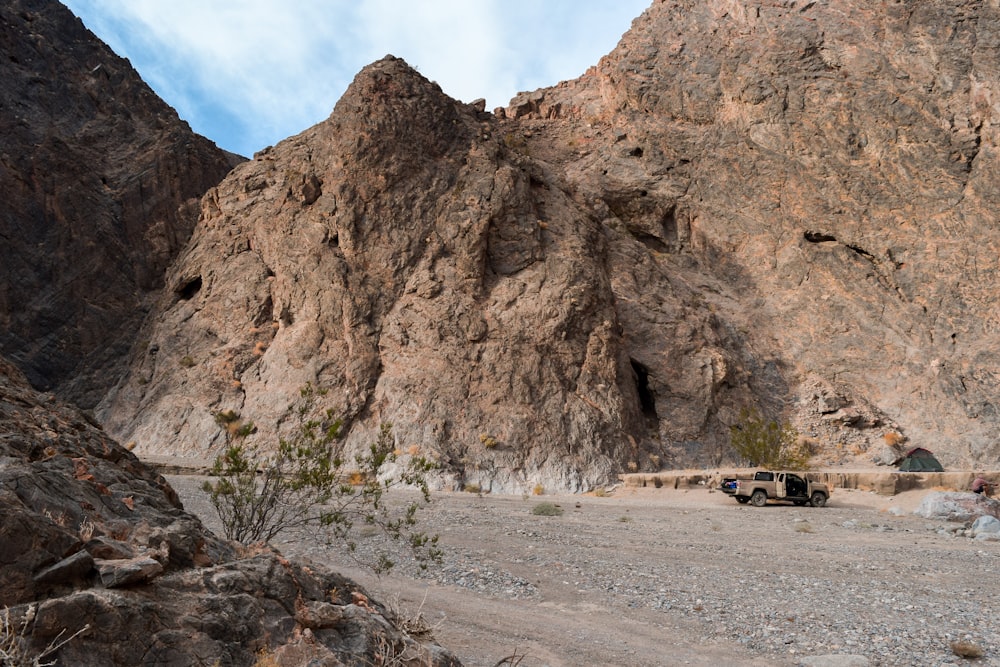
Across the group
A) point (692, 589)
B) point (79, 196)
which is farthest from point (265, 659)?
point (79, 196)

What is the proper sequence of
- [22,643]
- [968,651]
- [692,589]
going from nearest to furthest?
1. [22,643]
2. [968,651]
3. [692,589]

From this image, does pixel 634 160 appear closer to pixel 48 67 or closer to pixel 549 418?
pixel 549 418

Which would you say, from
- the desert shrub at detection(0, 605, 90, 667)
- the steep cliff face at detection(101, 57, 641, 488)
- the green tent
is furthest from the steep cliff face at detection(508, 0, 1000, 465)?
the desert shrub at detection(0, 605, 90, 667)

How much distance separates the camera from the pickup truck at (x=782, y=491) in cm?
2084

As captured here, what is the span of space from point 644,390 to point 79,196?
3277 cm

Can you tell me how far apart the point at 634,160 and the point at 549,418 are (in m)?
23.5

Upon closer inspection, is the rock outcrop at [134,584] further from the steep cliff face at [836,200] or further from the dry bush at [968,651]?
the steep cliff face at [836,200]

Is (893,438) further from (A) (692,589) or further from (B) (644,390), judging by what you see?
(A) (692,589)

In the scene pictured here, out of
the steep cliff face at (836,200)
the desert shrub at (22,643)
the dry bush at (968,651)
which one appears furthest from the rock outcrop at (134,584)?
the steep cliff face at (836,200)

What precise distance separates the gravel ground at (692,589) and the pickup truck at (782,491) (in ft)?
11.6

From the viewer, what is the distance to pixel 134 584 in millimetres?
A: 3420

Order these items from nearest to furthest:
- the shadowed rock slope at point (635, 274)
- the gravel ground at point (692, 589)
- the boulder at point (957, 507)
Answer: the gravel ground at point (692, 589), the boulder at point (957, 507), the shadowed rock slope at point (635, 274)

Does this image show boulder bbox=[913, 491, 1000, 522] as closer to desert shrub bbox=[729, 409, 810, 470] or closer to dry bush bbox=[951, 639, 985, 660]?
desert shrub bbox=[729, 409, 810, 470]

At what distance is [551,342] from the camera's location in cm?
2788
